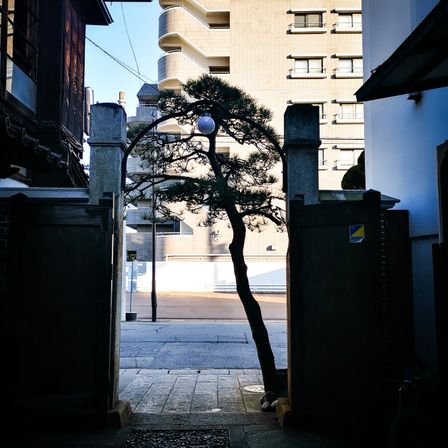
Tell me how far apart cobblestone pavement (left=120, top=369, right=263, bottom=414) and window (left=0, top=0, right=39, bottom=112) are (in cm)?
572

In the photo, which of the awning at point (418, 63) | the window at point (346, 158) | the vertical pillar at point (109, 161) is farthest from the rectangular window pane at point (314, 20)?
the awning at point (418, 63)

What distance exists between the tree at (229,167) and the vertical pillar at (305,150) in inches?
26.1

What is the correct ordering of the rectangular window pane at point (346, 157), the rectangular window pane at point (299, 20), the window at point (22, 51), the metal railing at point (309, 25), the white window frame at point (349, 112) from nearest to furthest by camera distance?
the window at point (22, 51)
the rectangular window pane at point (346, 157)
the white window frame at point (349, 112)
the metal railing at point (309, 25)
the rectangular window pane at point (299, 20)

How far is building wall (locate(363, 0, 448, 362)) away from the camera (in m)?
5.80

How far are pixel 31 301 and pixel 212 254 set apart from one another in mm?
26013

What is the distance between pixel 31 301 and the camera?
480cm

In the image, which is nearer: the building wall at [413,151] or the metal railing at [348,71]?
the building wall at [413,151]

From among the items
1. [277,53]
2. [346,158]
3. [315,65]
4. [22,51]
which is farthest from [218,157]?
[315,65]

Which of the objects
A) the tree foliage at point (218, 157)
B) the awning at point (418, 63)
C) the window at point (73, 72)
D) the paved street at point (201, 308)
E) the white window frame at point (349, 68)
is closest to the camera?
the awning at point (418, 63)

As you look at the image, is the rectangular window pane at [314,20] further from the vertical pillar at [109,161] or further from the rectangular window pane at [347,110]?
the vertical pillar at [109,161]

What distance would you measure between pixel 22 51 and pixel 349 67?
2667cm

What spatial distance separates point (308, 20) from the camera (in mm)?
32250

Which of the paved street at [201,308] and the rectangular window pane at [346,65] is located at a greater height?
the rectangular window pane at [346,65]

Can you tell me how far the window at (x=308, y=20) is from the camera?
32188mm
